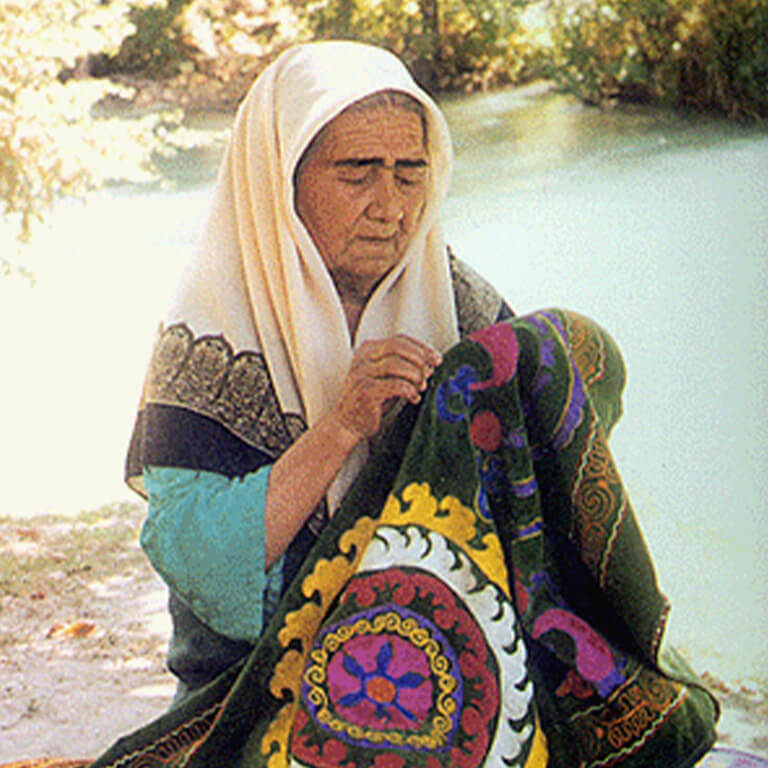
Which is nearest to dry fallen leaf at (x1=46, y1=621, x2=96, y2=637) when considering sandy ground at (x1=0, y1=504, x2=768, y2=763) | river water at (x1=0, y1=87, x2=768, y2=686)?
sandy ground at (x1=0, y1=504, x2=768, y2=763)

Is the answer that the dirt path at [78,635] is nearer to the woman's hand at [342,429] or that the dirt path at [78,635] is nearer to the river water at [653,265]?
the river water at [653,265]

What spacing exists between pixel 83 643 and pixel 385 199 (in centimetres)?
203

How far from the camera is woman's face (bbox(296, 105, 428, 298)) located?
1.66m

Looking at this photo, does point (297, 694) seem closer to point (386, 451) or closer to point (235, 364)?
point (386, 451)

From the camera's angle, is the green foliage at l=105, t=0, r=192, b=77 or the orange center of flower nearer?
the orange center of flower

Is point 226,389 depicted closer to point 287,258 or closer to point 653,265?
point 287,258

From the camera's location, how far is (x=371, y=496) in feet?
5.41

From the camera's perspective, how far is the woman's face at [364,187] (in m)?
1.66

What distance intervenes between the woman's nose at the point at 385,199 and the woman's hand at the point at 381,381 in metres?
0.18

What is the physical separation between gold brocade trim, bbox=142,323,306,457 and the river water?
1.53 meters

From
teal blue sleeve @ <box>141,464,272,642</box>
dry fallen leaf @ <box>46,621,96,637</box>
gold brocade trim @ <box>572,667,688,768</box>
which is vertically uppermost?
teal blue sleeve @ <box>141,464,272,642</box>

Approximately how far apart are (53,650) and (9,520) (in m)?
0.54

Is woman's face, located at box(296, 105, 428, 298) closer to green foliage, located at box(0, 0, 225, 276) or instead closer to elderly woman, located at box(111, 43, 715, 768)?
elderly woman, located at box(111, 43, 715, 768)

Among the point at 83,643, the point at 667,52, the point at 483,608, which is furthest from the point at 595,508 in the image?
the point at 83,643
